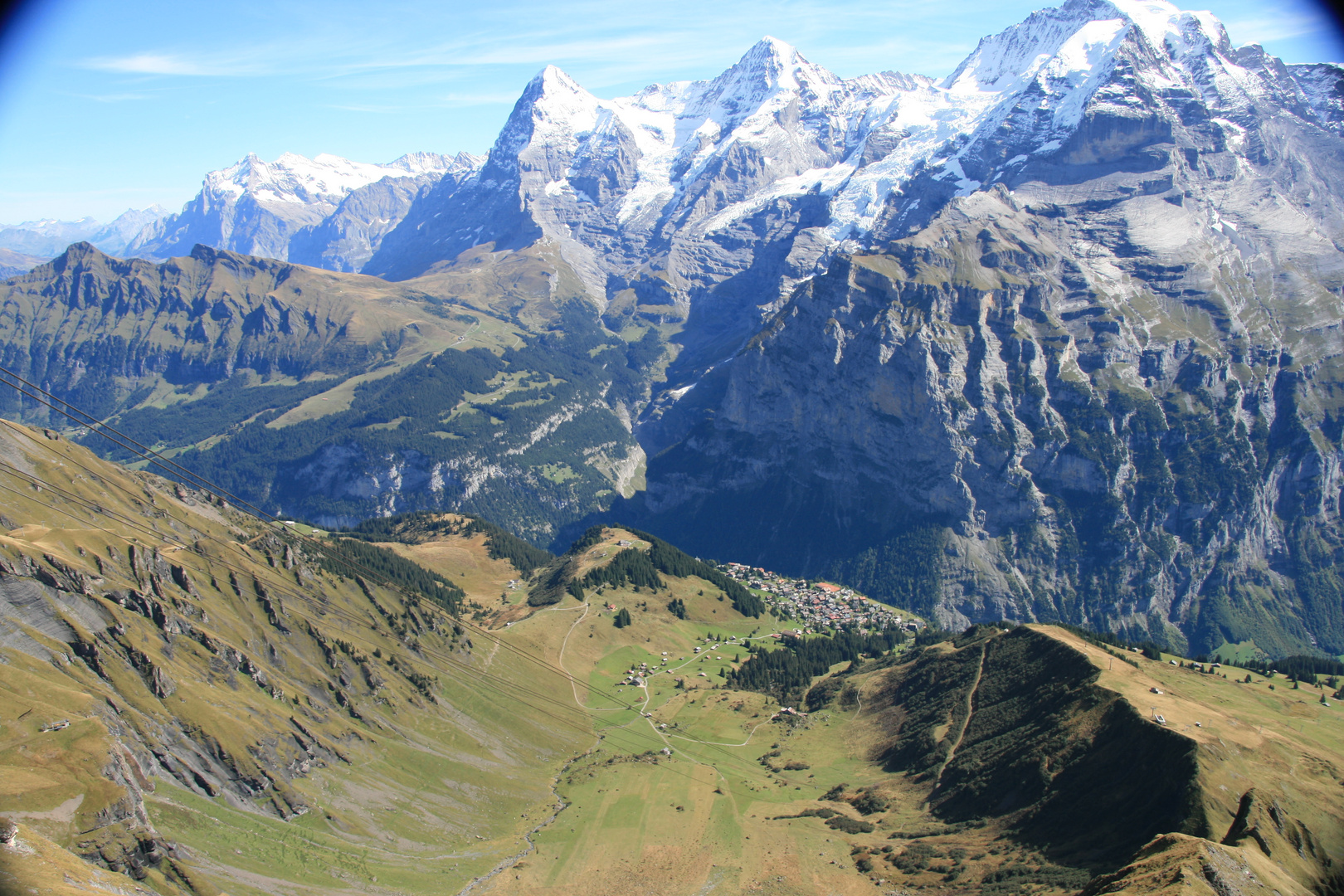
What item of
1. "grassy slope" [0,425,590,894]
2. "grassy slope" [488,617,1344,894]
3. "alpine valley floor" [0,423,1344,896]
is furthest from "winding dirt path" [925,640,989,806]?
"grassy slope" [0,425,590,894]

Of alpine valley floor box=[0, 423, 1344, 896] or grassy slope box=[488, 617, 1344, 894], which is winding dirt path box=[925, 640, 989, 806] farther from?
grassy slope box=[488, 617, 1344, 894]

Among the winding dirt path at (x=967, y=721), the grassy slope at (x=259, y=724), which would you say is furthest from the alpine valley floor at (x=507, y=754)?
the winding dirt path at (x=967, y=721)

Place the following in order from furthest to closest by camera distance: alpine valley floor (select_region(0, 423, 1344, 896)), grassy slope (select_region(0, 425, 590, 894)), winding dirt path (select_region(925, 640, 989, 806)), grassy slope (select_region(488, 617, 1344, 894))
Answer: winding dirt path (select_region(925, 640, 989, 806))
grassy slope (select_region(488, 617, 1344, 894))
grassy slope (select_region(0, 425, 590, 894))
alpine valley floor (select_region(0, 423, 1344, 896))

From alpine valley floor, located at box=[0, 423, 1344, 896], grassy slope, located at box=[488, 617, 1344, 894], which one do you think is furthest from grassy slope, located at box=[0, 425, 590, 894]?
grassy slope, located at box=[488, 617, 1344, 894]

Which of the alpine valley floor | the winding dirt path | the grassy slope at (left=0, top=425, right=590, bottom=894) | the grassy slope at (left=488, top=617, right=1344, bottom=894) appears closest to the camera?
the alpine valley floor

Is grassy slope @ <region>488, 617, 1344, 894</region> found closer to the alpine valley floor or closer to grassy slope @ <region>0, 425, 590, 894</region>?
the alpine valley floor

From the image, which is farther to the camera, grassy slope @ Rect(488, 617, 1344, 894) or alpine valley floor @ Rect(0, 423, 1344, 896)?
grassy slope @ Rect(488, 617, 1344, 894)

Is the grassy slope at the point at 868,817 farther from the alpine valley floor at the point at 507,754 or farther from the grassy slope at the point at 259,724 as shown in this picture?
the grassy slope at the point at 259,724

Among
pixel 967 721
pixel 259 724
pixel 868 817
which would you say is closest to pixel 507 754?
pixel 259 724
